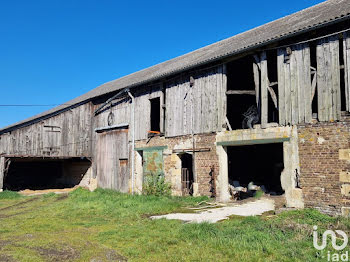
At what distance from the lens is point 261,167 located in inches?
585

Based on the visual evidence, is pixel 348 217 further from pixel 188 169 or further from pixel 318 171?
pixel 188 169

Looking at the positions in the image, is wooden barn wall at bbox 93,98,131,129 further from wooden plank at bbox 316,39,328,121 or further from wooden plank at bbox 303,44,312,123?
wooden plank at bbox 316,39,328,121

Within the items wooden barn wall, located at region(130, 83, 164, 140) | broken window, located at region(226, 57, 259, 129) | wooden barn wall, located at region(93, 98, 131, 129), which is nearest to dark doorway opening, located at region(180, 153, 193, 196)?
wooden barn wall, located at region(130, 83, 164, 140)

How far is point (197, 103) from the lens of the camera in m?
12.3

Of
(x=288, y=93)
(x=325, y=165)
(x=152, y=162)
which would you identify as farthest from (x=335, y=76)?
(x=152, y=162)

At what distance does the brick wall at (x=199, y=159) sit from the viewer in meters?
11.5

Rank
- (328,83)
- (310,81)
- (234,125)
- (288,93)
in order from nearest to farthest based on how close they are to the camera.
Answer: (328,83), (310,81), (288,93), (234,125)

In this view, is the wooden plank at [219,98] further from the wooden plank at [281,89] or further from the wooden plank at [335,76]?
the wooden plank at [335,76]

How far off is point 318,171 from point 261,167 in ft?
21.1

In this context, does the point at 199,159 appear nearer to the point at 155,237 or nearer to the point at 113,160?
the point at 155,237

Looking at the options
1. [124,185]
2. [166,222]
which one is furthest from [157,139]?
[166,222]

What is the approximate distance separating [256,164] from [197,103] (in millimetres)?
5025

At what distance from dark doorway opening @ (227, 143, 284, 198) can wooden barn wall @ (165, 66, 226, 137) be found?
8.49 feet

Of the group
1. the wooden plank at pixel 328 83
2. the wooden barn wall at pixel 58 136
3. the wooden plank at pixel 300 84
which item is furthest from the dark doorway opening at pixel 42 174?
the wooden plank at pixel 328 83
